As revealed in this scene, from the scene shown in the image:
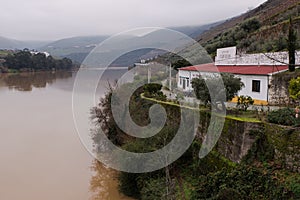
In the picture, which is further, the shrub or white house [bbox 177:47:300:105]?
white house [bbox 177:47:300:105]

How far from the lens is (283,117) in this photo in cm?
708

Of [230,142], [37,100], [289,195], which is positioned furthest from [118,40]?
[37,100]

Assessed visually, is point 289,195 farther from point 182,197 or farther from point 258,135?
point 182,197

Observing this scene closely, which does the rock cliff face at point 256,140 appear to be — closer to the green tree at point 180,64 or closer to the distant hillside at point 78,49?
the green tree at point 180,64

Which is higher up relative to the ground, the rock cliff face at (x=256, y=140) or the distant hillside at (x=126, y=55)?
the distant hillside at (x=126, y=55)

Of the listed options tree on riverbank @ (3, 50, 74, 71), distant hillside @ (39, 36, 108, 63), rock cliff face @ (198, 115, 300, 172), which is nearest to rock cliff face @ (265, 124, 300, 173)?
rock cliff face @ (198, 115, 300, 172)

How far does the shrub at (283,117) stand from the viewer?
6.92 m

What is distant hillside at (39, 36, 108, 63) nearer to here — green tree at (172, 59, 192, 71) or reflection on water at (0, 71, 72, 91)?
green tree at (172, 59, 192, 71)

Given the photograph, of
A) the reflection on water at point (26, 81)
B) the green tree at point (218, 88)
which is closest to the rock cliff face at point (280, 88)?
the green tree at point (218, 88)

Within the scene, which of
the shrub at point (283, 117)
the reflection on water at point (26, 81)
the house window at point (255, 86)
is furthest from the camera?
the reflection on water at point (26, 81)

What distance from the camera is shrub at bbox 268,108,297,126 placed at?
6.92m

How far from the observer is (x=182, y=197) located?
779cm

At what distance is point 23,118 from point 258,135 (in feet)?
54.4

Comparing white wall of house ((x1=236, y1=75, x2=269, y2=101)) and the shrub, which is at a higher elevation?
white wall of house ((x1=236, y1=75, x2=269, y2=101))
